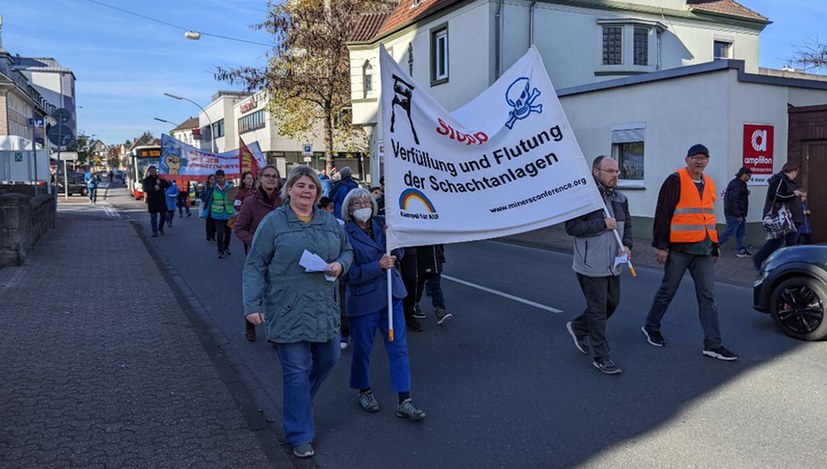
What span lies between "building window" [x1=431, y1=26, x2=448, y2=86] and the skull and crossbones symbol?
777 inches

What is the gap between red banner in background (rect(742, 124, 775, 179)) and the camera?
14234 millimetres

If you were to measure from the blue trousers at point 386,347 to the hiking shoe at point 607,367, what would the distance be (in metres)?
1.79

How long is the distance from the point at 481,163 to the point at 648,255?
30.4ft

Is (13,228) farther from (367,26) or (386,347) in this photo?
(367,26)

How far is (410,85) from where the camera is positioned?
484 centimetres

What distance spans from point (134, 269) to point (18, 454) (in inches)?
323

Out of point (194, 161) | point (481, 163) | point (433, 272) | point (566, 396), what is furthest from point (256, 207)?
point (194, 161)

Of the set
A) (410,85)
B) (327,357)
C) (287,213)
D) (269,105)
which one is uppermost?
(269,105)

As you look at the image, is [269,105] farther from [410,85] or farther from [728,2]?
[410,85]

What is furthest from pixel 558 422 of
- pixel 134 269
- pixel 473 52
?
pixel 473 52

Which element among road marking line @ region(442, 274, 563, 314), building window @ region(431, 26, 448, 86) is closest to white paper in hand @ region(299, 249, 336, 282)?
road marking line @ region(442, 274, 563, 314)

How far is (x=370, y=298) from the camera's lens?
4.66 metres

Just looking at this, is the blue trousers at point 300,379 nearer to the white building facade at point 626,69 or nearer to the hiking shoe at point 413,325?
the hiking shoe at point 413,325

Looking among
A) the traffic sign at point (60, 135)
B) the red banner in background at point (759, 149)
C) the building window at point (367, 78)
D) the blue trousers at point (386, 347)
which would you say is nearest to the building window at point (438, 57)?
the building window at point (367, 78)
